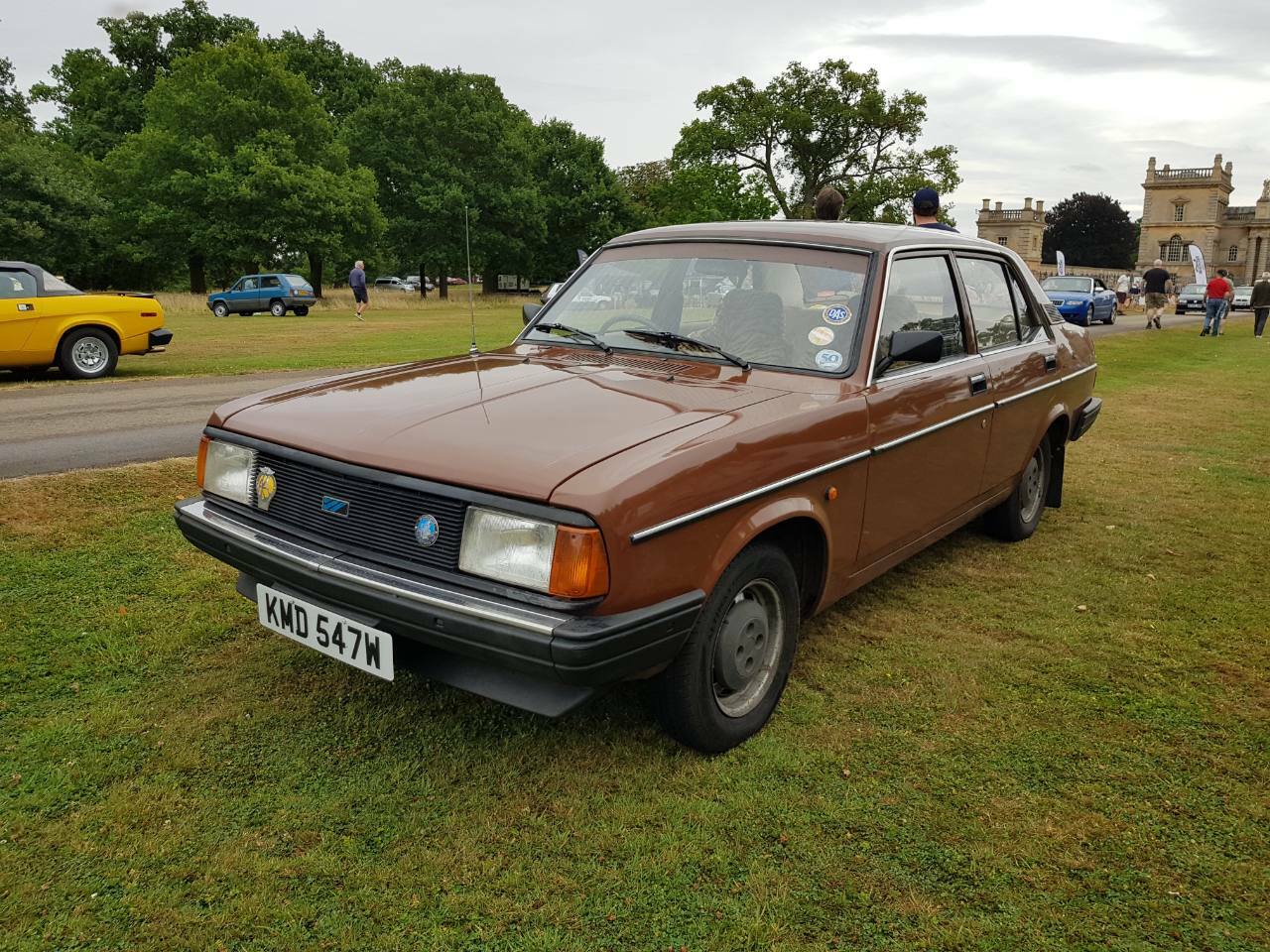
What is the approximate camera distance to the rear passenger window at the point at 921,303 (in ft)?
11.9

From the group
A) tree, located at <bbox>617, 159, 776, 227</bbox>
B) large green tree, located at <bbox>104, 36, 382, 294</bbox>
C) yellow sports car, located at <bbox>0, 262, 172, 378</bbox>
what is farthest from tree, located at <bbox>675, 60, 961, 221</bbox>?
yellow sports car, located at <bbox>0, 262, 172, 378</bbox>

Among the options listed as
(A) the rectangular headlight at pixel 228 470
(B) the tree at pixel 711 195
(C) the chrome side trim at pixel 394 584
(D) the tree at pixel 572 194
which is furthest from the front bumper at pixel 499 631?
(D) the tree at pixel 572 194

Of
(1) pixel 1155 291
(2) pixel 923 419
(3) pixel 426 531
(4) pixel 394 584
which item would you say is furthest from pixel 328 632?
(1) pixel 1155 291

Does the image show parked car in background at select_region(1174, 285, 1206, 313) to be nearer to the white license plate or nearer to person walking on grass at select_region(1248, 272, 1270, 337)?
person walking on grass at select_region(1248, 272, 1270, 337)

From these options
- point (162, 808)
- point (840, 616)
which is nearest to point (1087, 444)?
point (840, 616)

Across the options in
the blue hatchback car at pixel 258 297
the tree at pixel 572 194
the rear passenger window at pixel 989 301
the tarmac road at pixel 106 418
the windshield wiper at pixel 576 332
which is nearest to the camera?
the windshield wiper at pixel 576 332

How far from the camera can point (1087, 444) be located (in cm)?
842

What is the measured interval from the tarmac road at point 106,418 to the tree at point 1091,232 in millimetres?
106886

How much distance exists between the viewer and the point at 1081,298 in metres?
27.8

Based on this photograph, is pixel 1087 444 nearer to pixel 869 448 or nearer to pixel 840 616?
pixel 840 616

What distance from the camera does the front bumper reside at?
7.64 feet

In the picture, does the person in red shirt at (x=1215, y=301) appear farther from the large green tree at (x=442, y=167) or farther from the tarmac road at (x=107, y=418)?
the large green tree at (x=442, y=167)

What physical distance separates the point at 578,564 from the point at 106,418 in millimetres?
8054

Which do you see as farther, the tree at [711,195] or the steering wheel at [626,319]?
the tree at [711,195]
